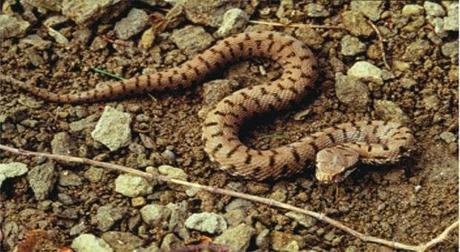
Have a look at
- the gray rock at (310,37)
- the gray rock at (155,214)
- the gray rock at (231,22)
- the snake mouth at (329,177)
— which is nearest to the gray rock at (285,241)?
the snake mouth at (329,177)

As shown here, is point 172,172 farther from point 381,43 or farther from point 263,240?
point 381,43

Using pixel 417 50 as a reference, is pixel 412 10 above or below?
above

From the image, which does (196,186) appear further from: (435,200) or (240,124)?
(435,200)

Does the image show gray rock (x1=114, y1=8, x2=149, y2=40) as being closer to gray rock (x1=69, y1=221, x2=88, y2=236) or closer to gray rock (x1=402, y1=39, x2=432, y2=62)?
gray rock (x1=69, y1=221, x2=88, y2=236)

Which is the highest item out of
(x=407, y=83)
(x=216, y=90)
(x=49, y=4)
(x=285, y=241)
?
(x=49, y=4)

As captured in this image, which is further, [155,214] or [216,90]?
[216,90]

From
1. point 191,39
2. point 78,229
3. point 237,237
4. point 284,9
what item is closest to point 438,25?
point 284,9
